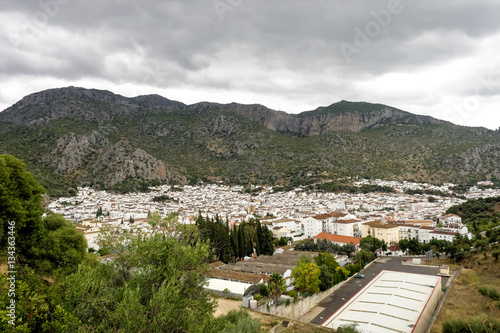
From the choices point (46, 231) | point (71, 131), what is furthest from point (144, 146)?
point (46, 231)

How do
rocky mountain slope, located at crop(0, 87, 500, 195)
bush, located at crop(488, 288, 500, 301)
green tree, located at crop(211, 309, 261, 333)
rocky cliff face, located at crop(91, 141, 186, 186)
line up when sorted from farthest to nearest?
1. rocky cliff face, located at crop(91, 141, 186, 186)
2. rocky mountain slope, located at crop(0, 87, 500, 195)
3. bush, located at crop(488, 288, 500, 301)
4. green tree, located at crop(211, 309, 261, 333)

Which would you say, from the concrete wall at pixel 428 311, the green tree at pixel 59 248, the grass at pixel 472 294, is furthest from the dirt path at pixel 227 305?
the grass at pixel 472 294

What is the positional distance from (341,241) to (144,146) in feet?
341

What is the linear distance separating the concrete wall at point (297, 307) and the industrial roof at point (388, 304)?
210 centimetres

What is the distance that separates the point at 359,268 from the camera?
33375 millimetres

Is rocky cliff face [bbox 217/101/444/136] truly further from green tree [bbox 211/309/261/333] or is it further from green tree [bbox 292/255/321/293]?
green tree [bbox 211/309/261/333]

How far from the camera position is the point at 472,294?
2483 cm

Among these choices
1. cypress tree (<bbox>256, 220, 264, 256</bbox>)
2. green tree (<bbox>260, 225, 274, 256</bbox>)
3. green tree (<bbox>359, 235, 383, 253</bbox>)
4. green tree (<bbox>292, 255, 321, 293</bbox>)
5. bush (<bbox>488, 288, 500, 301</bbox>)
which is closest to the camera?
bush (<bbox>488, 288, 500, 301</bbox>)

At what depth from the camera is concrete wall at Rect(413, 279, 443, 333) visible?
62.7 ft

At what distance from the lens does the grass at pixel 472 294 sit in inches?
804

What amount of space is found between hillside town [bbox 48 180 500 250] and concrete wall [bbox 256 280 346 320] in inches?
814

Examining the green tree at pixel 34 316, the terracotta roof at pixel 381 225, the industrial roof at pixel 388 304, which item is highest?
the green tree at pixel 34 316

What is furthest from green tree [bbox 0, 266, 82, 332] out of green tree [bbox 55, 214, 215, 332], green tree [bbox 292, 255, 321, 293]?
green tree [bbox 292, 255, 321, 293]

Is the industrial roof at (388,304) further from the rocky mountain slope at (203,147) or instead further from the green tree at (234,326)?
the rocky mountain slope at (203,147)
